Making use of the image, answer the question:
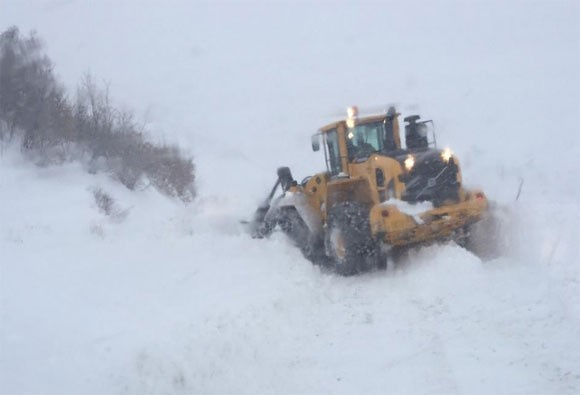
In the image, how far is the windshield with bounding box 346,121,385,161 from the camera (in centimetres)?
1177

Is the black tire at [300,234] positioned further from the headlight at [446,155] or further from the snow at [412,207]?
the headlight at [446,155]

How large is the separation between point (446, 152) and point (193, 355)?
19.3ft

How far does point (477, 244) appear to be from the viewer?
1122cm

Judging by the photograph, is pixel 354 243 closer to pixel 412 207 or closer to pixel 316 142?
pixel 412 207

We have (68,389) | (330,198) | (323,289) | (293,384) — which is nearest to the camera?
(68,389)

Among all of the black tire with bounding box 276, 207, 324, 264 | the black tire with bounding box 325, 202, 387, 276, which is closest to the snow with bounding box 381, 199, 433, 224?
the black tire with bounding box 325, 202, 387, 276

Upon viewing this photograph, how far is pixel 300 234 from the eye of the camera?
12203 millimetres

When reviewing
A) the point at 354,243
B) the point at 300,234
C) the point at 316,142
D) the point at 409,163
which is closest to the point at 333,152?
the point at 316,142

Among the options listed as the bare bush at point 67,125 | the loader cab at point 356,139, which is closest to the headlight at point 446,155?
the loader cab at point 356,139

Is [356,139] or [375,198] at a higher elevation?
[356,139]

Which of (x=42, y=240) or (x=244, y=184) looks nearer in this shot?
(x=42, y=240)

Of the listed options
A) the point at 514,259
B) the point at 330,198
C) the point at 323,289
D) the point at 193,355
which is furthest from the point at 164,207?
the point at 193,355

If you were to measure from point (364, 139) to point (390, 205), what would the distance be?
2097mm

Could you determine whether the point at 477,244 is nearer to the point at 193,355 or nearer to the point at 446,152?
the point at 446,152
